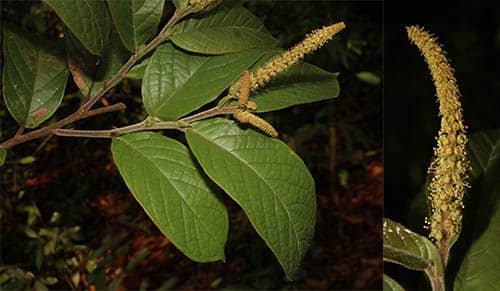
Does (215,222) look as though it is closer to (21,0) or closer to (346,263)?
(21,0)

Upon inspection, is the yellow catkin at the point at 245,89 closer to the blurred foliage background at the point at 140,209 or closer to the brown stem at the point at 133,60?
the brown stem at the point at 133,60

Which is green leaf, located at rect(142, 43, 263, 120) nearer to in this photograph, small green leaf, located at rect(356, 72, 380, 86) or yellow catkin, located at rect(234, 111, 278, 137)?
yellow catkin, located at rect(234, 111, 278, 137)

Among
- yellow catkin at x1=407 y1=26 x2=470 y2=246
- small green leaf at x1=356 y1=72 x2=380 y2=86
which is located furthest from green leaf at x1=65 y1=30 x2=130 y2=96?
small green leaf at x1=356 y1=72 x2=380 y2=86

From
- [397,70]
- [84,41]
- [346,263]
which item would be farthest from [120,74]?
[346,263]

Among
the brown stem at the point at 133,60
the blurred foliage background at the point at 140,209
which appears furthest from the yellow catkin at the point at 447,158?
the blurred foliage background at the point at 140,209

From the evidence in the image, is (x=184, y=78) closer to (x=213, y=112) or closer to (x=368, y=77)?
(x=213, y=112)

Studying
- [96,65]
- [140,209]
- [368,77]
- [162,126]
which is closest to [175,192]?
[162,126]

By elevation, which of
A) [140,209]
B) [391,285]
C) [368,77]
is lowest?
[140,209]
